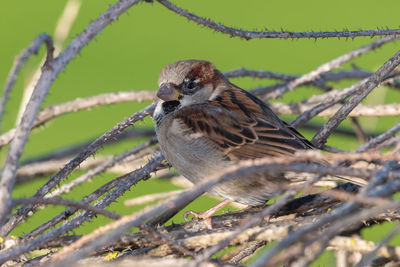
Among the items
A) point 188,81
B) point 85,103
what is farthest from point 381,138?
point 85,103

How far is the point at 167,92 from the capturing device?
3.01 meters

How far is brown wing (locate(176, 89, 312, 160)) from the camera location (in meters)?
2.79

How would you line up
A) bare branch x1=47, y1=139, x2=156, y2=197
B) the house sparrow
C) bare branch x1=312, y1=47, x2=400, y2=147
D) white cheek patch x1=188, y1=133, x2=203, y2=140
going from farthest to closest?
1. white cheek patch x1=188, y1=133, x2=203, y2=140
2. the house sparrow
3. bare branch x1=47, y1=139, x2=156, y2=197
4. bare branch x1=312, y1=47, x2=400, y2=147

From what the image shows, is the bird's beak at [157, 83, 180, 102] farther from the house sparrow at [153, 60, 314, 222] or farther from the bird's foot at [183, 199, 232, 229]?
the bird's foot at [183, 199, 232, 229]

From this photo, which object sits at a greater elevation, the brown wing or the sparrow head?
the sparrow head

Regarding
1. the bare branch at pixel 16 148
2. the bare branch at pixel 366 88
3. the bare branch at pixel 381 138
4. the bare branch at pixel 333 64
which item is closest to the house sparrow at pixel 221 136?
the bare branch at pixel 333 64

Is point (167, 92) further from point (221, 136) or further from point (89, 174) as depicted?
point (89, 174)

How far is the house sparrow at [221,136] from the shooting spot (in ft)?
8.87

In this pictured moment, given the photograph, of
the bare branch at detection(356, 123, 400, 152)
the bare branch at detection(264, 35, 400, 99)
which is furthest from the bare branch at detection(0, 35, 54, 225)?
the bare branch at detection(264, 35, 400, 99)

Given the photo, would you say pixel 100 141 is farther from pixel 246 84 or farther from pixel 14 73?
pixel 246 84

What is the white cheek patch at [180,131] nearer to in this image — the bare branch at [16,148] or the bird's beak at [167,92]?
the bird's beak at [167,92]

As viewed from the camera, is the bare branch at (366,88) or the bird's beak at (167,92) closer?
the bare branch at (366,88)

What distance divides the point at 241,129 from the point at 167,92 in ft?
1.34

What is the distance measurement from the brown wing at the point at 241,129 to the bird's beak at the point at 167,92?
0.08m
